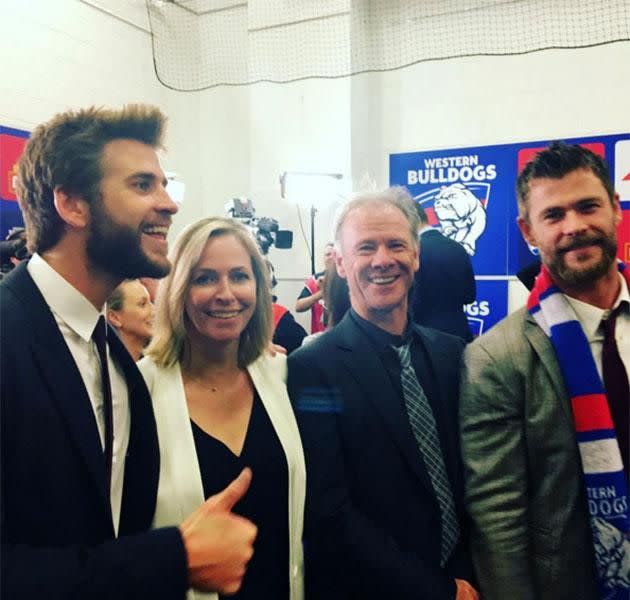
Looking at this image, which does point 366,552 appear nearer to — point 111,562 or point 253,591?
point 253,591

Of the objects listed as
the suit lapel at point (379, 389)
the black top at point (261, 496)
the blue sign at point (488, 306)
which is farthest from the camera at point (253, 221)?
the black top at point (261, 496)

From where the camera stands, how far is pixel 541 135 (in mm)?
4641

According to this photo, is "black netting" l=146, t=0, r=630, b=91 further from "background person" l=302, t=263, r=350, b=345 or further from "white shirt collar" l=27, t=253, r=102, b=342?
"white shirt collar" l=27, t=253, r=102, b=342

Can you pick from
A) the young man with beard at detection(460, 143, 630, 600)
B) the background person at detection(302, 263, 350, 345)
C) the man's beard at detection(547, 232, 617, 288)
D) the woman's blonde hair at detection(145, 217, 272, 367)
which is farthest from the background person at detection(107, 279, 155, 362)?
the man's beard at detection(547, 232, 617, 288)

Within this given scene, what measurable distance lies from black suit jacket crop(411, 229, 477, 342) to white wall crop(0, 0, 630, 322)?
2593 mm

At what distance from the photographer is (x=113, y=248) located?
43.6 inches

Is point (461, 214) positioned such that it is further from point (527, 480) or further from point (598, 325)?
point (527, 480)

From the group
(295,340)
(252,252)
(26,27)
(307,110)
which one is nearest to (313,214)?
(307,110)

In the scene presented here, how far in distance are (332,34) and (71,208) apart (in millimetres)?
4061

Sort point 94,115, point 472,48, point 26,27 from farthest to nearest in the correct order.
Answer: point 472,48, point 26,27, point 94,115

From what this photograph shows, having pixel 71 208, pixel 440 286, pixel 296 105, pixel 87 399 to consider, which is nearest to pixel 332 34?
pixel 296 105

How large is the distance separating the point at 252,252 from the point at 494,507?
30.7 inches

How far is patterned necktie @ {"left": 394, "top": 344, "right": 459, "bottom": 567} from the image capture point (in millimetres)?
1366

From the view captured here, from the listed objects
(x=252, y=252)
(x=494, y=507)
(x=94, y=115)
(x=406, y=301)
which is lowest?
(x=494, y=507)
